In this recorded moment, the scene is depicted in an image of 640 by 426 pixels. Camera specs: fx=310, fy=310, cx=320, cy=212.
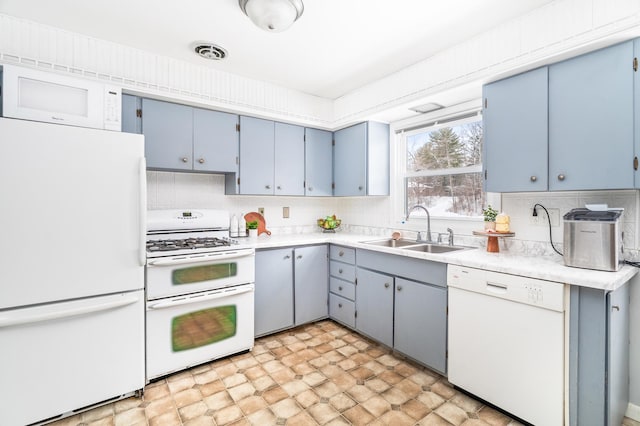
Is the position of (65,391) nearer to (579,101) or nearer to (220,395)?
(220,395)

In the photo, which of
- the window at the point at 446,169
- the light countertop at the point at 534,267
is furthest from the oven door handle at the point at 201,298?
the window at the point at 446,169

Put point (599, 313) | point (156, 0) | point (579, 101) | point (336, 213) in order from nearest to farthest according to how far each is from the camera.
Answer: point (599, 313)
point (579, 101)
point (156, 0)
point (336, 213)

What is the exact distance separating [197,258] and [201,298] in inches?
11.8

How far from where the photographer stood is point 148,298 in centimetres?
211

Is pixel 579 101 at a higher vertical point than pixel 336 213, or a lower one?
higher

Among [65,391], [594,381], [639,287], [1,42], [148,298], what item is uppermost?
[1,42]

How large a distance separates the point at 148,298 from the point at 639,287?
3018 millimetres

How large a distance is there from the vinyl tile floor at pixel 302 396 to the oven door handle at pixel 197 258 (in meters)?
0.83

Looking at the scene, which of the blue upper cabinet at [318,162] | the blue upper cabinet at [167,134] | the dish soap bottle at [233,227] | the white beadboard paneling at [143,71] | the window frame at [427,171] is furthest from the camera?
the blue upper cabinet at [318,162]

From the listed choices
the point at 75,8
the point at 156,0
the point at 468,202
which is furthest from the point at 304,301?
the point at 75,8

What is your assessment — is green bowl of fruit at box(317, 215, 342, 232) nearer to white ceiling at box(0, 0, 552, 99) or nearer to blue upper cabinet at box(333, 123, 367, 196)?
blue upper cabinet at box(333, 123, 367, 196)

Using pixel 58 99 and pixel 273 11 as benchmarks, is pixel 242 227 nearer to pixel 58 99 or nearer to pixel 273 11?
pixel 58 99

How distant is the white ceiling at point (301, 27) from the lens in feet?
6.31

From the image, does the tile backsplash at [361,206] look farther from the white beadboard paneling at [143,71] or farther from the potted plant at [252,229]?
the white beadboard paneling at [143,71]
